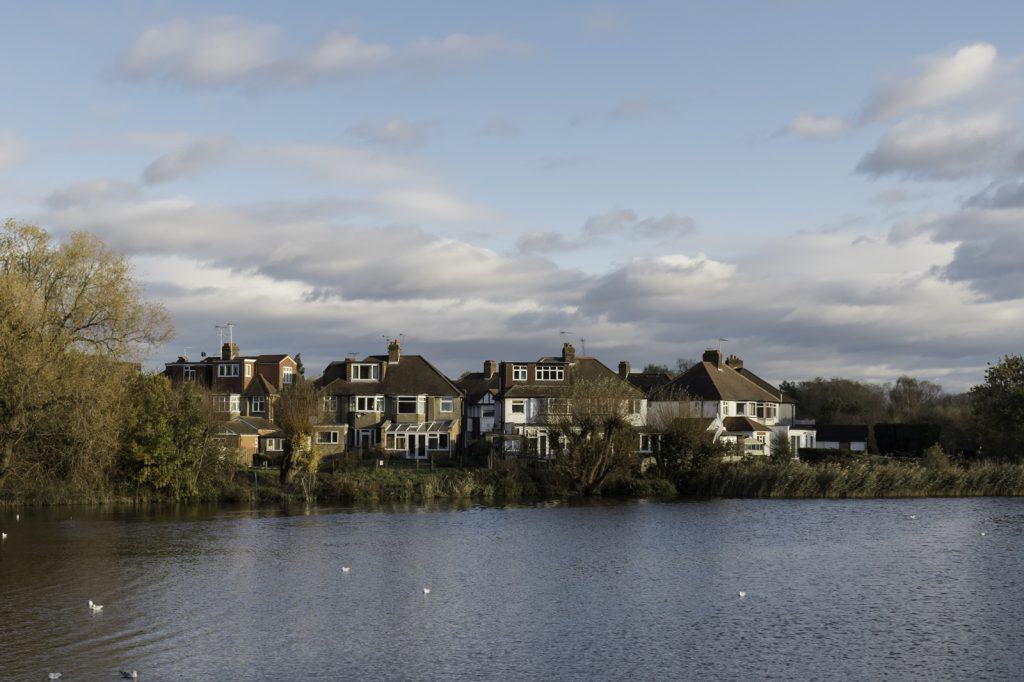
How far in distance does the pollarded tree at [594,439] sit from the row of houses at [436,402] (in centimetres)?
1242

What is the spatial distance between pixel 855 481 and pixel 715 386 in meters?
25.1

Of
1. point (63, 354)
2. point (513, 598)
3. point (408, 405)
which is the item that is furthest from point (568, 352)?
point (513, 598)

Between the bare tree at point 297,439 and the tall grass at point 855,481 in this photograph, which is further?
the tall grass at point 855,481

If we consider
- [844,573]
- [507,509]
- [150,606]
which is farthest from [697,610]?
[507,509]

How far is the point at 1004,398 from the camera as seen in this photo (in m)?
73.6

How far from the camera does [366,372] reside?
91438 mm

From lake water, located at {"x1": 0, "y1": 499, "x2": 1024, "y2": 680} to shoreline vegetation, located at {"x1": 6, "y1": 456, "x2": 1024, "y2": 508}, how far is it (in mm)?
9563

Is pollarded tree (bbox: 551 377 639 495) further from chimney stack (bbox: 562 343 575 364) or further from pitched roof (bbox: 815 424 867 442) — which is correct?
pitched roof (bbox: 815 424 867 442)

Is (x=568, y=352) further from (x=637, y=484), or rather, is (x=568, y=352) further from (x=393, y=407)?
(x=637, y=484)

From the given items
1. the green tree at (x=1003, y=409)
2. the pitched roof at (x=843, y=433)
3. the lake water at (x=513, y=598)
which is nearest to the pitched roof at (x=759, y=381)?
the pitched roof at (x=843, y=433)

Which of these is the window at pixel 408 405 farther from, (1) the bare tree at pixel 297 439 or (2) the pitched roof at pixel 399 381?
(1) the bare tree at pixel 297 439

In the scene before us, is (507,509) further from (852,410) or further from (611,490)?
(852,410)

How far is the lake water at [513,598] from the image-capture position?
76.8 feet

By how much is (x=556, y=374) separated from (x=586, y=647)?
2509 inches
